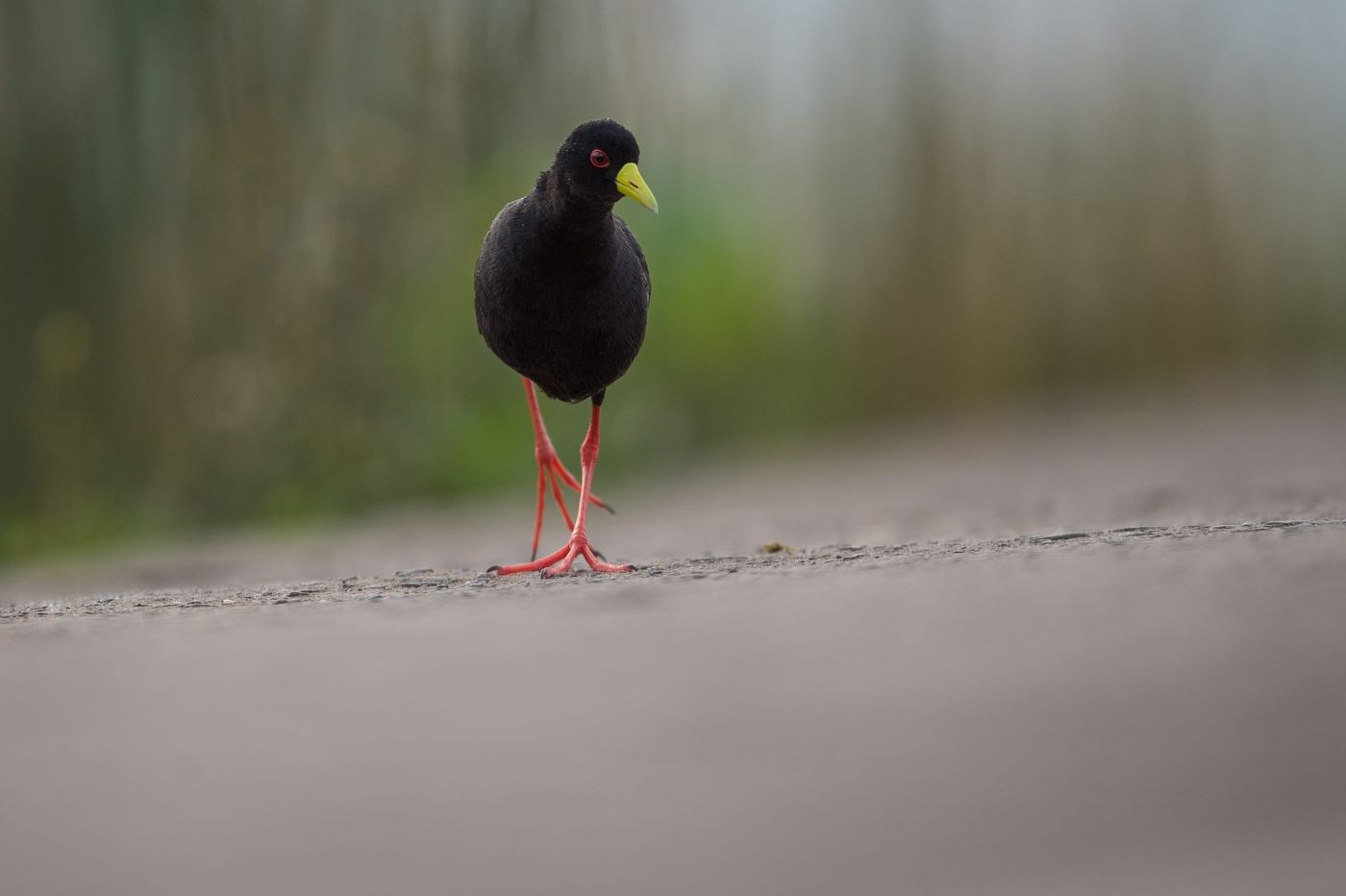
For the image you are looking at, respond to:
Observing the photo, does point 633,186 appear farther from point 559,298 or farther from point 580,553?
point 580,553

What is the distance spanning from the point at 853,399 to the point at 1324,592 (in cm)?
572

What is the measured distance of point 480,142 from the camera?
677 cm

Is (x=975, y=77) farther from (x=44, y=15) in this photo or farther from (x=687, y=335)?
(x=44, y=15)

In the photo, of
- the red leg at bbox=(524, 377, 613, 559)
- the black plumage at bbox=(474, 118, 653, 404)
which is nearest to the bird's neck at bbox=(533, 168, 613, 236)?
the black plumage at bbox=(474, 118, 653, 404)

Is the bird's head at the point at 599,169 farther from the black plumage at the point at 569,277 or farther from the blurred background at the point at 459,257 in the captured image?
the blurred background at the point at 459,257

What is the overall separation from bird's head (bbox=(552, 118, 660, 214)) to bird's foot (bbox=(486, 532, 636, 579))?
769 mm

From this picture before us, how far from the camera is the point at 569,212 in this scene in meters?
3.12

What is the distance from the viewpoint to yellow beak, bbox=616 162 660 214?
3098 millimetres

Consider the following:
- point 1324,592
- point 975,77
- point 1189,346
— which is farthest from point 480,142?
point 1324,592

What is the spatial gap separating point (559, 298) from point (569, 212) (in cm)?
19

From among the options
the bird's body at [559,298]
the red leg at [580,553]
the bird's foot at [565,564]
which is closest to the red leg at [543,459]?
the red leg at [580,553]

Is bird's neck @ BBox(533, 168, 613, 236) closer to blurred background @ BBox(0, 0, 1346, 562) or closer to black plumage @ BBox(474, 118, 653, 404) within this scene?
black plumage @ BBox(474, 118, 653, 404)

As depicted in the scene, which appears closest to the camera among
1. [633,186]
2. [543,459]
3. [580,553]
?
[633,186]

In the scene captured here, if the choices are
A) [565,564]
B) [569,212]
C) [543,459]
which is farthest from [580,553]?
[569,212]
